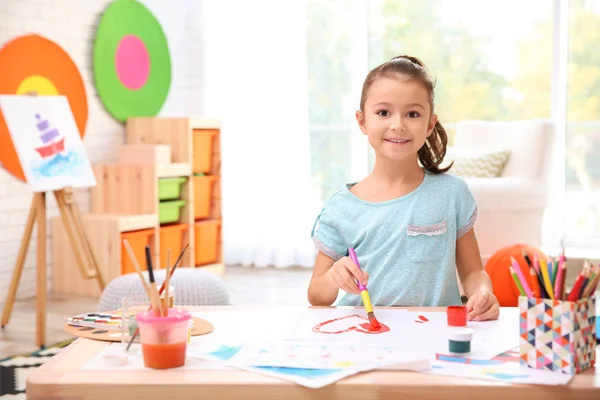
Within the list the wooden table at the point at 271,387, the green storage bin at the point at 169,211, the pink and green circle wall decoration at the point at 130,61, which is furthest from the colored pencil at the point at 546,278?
the pink and green circle wall decoration at the point at 130,61

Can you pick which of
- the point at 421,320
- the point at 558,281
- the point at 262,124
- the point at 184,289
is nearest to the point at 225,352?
the point at 421,320

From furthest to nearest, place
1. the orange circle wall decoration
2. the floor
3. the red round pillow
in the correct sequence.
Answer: the orange circle wall decoration < the floor < the red round pillow

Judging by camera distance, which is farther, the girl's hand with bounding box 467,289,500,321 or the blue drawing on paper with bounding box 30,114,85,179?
the blue drawing on paper with bounding box 30,114,85,179

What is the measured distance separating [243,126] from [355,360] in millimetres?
4570

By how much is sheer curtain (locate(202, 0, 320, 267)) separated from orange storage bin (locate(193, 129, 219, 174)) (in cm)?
22

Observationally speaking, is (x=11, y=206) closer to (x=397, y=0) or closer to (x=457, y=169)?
(x=457, y=169)

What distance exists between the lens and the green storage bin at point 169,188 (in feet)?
15.5

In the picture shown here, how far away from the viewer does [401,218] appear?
5.11 feet

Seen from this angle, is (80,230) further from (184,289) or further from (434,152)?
(434,152)

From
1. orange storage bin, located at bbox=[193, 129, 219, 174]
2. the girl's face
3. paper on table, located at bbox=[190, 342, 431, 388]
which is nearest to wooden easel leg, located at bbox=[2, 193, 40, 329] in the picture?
orange storage bin, located at bbox=[193, 129, 219, 174]

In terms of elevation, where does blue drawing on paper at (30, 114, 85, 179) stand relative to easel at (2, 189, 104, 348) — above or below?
above

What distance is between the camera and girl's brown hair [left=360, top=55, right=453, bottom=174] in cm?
155

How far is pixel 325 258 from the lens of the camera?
1.58 meters

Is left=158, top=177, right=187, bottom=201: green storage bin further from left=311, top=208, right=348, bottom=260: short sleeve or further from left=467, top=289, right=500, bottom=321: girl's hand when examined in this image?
left=467, top=289, right=500, bottom=321: girl's hand
